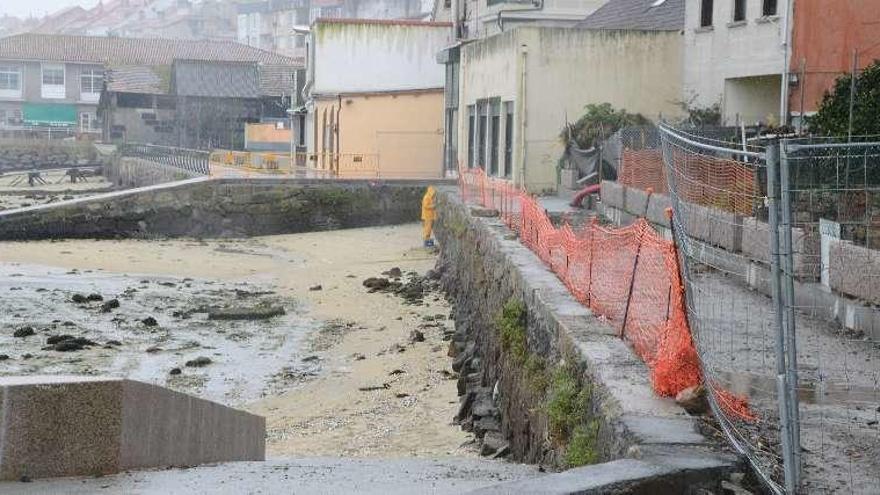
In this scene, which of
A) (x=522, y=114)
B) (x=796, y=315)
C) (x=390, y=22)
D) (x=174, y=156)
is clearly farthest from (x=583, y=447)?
(x=174, y=156)

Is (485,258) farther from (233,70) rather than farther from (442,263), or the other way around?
(233,70)

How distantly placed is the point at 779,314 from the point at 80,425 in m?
3.84

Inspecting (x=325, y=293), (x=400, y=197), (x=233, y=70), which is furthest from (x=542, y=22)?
(x=233, y=70)

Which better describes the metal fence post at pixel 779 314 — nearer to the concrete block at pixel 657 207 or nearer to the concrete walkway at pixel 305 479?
the concrete walkway at pixel 305 479

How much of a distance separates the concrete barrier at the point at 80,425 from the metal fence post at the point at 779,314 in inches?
144

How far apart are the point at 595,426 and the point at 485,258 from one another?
11198 millimetres

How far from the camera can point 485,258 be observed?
18.4m

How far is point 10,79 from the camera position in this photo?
90312 mm

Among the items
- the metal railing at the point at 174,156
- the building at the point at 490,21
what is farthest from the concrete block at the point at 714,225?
the metal railing at the point at 174,156

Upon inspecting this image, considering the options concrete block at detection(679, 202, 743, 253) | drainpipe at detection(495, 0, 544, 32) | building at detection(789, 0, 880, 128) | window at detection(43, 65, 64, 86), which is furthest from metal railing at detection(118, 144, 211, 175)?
concrete block at detection(679, 202, 743, 253)

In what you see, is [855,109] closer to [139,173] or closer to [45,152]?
[139,173]

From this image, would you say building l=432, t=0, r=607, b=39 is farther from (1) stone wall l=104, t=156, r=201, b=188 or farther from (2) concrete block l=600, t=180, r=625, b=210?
(1) stone wall l=104, t=156, r=201, b=188

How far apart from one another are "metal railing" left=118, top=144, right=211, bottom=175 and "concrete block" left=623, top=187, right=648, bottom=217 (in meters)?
26.2

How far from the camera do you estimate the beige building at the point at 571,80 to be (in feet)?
97.0
